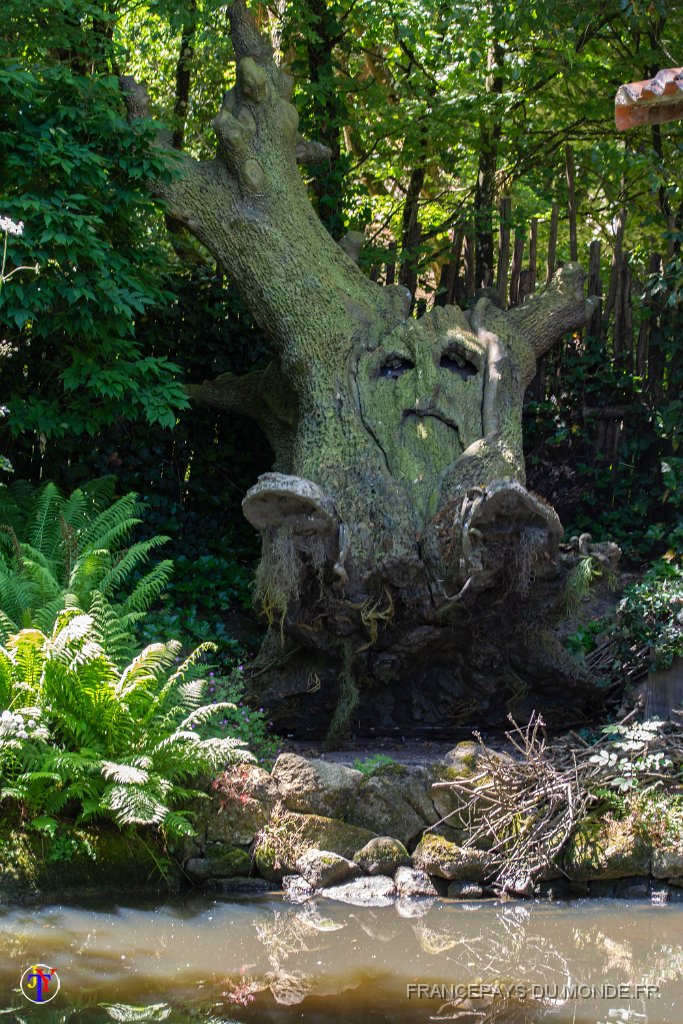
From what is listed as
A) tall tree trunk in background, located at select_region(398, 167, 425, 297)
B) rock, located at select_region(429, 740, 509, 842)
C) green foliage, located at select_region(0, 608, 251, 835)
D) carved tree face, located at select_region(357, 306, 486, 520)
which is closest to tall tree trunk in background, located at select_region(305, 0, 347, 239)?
tall tree trunk in background, located at select_region(398, 167, 425, 297)

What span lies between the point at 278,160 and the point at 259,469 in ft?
9.82

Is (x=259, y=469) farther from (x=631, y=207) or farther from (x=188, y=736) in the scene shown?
(x=631, y=207)

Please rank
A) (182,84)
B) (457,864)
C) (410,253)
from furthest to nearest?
(182,84) < (410,253) < (457,864)

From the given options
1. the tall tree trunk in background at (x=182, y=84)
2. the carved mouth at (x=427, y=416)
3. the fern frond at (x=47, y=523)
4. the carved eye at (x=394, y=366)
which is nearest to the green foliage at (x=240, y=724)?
the fern frond at (x=47, y=523)

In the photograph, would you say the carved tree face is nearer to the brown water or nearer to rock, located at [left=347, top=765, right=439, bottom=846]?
rock, located at [left=347, top=765, right=439, bottom=846]

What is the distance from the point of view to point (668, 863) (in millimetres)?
5539

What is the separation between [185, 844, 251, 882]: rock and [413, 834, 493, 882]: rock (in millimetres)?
933

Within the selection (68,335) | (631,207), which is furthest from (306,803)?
(631,207)

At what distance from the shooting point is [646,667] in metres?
7.16

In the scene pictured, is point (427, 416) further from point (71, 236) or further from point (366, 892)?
point (366, 892)

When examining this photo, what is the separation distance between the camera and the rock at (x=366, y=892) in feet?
17.4

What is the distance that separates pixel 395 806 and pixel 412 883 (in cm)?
46

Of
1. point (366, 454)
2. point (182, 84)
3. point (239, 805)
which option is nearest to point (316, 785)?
point (239, 805)

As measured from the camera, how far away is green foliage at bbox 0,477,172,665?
6340mm
